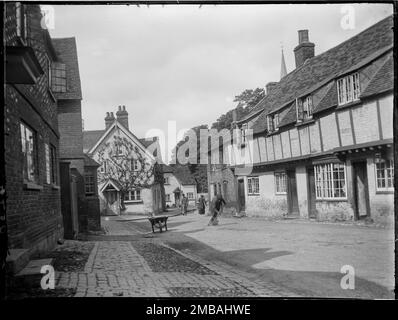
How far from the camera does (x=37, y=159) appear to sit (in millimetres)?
6758

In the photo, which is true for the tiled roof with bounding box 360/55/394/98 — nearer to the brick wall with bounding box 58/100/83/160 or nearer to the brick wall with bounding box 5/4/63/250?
the brick wall with bounding box 5/4/63/250

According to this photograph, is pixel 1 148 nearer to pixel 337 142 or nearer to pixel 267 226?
pixel 267 226

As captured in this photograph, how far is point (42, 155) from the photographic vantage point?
736 centimetres

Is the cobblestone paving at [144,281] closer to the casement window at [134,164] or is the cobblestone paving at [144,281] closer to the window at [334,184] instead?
the casement window at [134,164]

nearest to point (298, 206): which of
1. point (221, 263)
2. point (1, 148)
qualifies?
point (221, 263)

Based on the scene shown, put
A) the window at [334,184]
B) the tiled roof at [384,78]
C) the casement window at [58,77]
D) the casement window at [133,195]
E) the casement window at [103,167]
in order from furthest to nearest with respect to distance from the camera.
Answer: the window at [334,184], the casement window at [58,77], the casement window at [133,195], the casement window at [103,167], the tiled roof at [384,78]

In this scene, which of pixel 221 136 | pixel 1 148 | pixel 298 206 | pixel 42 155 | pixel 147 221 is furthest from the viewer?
pixel 298 206

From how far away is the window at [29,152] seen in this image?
5.66 m

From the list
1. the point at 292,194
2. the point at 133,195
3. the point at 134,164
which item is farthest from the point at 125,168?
the point at 292,194

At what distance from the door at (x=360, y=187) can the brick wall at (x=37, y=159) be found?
27.3ft

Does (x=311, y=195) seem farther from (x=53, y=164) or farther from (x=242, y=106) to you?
(x=53, y=164)

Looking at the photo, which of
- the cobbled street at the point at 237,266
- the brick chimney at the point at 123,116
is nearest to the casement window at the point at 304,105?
the cobbled street at the point at 237,266

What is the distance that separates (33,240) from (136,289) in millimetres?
2813

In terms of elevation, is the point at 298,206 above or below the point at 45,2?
below
